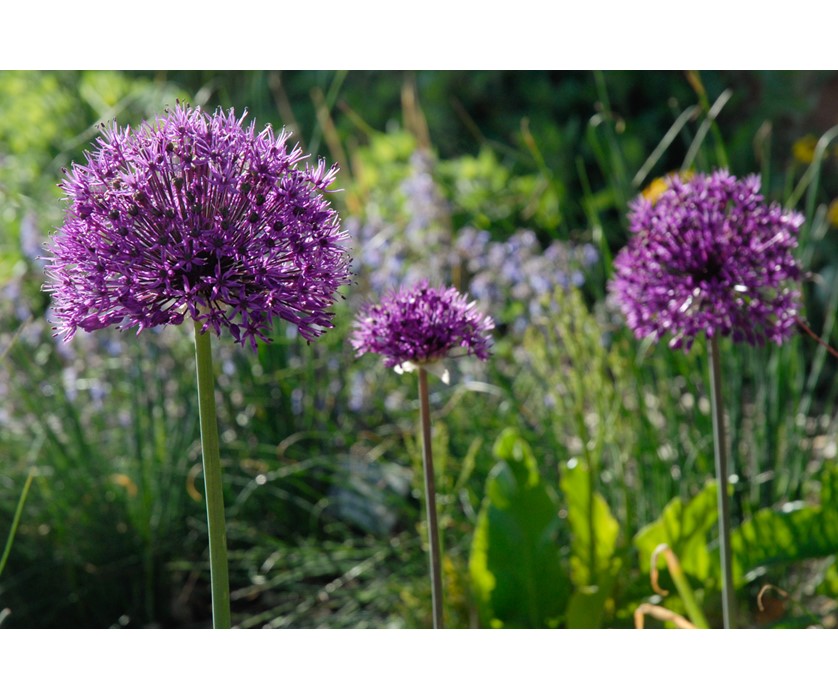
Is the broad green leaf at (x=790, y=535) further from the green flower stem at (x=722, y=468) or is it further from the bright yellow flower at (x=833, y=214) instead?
the bright yellow flower at (x=833, y=214)

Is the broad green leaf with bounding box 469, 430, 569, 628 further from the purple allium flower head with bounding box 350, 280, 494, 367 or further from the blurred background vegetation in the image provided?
the purple allium flower head with bounding box 350, 280, 494, 367

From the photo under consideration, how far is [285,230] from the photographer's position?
1378 mm

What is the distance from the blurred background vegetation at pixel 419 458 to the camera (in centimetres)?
246

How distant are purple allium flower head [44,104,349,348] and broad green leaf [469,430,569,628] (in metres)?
1.14

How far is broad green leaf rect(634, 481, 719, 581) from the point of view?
2.41 meters

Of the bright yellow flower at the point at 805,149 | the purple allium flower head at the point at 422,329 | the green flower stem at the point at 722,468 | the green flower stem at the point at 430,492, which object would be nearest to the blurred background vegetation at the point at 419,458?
the green flower stem at the point at 722,468

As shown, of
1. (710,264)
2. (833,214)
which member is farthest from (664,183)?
(833,214)

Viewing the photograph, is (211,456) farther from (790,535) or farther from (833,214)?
(833,214)

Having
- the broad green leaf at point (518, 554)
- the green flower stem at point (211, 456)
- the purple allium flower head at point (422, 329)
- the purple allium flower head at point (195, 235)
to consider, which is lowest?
the broad green leaf at point (518, 554)

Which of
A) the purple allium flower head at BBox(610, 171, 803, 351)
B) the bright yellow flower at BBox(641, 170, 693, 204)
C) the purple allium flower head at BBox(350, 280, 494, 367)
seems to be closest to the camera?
the purple allium flower head at BBox(350, 280, 494, 367)

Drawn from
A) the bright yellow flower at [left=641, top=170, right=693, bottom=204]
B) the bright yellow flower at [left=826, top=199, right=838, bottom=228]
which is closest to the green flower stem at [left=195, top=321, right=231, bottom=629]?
the bright yellow flower at [left=641, top=170, right=693, bottom=204]

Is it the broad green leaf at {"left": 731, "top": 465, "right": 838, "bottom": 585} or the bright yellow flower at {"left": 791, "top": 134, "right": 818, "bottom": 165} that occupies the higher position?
the bright yellow flower at {"left": 791, "top": 134, "right": 818, "bottom": 165}

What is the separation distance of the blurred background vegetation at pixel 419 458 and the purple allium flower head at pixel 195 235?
108 cm

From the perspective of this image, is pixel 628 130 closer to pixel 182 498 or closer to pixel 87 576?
pixel 182 498
